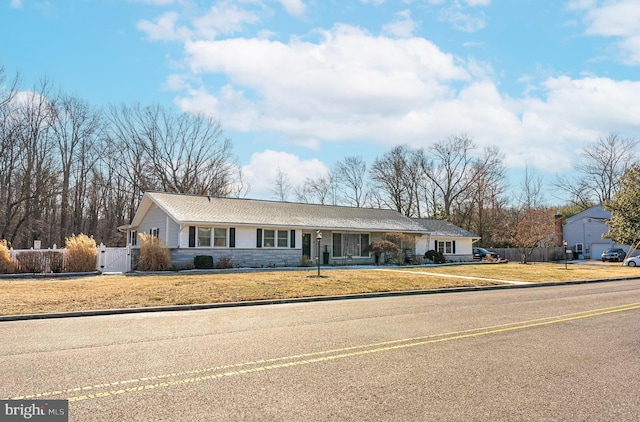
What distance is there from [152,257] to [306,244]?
34.1 feet

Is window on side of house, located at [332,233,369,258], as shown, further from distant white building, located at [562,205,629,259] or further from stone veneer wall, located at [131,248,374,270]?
distant white building, located at [562,205,629,259]

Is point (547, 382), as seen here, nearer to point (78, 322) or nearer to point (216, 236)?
point (78, 322)

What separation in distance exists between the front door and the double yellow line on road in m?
21.5

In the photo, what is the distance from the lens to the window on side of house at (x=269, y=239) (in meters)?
28.5

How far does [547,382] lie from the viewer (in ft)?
18.4

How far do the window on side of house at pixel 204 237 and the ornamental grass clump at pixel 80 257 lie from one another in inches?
219

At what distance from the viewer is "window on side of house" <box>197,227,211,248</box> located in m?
26.2

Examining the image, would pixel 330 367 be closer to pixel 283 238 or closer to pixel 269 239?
pixel 269 239

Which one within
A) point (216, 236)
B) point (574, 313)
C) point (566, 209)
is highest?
point (566, 209)

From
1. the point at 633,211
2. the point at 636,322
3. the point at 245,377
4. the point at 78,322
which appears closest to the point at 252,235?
the point at 78,322

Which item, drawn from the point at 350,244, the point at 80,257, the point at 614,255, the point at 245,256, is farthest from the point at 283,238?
the point at 614,255

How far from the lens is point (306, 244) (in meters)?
30.7

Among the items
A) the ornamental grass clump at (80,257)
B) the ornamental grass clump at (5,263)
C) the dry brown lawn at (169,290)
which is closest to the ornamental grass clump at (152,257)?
the ornamental grass clump at (80,257)

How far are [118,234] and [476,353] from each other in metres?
42.7
